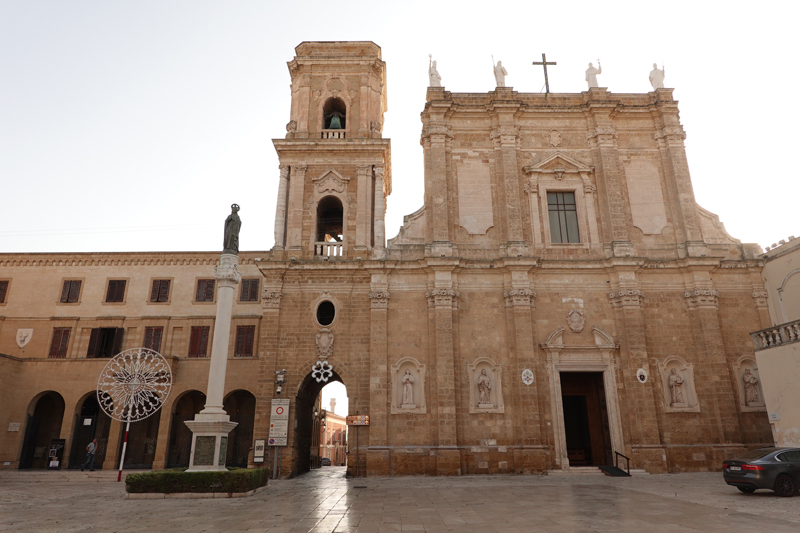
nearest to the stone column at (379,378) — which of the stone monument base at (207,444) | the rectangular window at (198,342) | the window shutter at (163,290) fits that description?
the stone monument base at (207,444)

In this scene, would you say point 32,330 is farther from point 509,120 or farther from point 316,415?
point 509,120

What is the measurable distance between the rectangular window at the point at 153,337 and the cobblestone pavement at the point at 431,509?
10.4 meters

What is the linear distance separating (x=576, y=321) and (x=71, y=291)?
1023 inches

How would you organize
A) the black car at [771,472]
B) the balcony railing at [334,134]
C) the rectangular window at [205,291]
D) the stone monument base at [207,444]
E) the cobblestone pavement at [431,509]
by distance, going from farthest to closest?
the rectangular window at [205,291], the balcony railing at [334,134], the stone monument base at [207,444], the black car at [771,472], the cobblestone pavement at [431,509]

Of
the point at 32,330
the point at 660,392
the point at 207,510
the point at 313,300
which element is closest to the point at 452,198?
the point at 313,300

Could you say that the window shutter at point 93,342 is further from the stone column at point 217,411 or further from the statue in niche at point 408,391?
the statue in niche at point 408,391

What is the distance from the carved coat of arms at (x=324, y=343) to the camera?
71.9 ft

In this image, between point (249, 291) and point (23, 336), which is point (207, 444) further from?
point (23, 336)

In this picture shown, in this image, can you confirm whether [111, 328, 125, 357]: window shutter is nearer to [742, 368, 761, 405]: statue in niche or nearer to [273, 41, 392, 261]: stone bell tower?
[273, 41, 392, 261]: stone bell tower

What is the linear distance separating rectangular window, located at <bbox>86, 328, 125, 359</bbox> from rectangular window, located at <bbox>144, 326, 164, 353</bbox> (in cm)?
125

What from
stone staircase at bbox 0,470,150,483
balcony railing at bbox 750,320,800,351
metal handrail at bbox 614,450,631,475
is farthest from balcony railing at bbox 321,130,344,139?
balcony railing at bbox 750,320,800,351

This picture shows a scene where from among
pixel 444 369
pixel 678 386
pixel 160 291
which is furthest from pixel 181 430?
pixel 678 386

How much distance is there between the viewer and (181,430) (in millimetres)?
27703

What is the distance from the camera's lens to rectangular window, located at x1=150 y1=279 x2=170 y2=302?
28.6m
